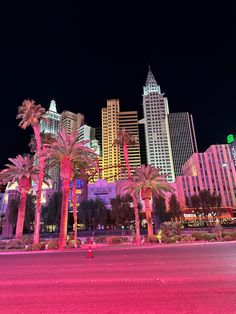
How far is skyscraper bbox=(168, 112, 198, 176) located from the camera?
598 feet

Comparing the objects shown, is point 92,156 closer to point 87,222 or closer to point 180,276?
point 180,276

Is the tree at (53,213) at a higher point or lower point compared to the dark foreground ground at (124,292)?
higher

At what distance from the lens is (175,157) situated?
7190 inches

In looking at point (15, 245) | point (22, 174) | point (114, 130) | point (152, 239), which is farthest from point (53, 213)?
point (114, 130)

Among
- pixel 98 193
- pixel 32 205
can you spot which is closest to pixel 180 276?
pixel 32 205

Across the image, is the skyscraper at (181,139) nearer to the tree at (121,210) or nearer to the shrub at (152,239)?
the tree at (121,210)

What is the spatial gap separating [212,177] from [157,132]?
74.7 m

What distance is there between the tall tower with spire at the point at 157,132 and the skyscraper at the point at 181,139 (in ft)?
12.5

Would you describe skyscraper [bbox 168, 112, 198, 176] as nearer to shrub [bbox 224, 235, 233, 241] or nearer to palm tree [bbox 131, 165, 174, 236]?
palm tree [bbox 131, 165, 174, 236]

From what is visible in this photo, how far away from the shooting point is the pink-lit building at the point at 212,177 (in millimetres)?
120625

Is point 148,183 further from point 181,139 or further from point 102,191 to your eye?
point 181,139

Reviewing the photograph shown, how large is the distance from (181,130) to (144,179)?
161983mm

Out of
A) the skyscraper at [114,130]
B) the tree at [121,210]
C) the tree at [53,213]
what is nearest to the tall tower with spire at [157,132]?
the skyscraper at [114,130]

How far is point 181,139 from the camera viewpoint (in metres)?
186
